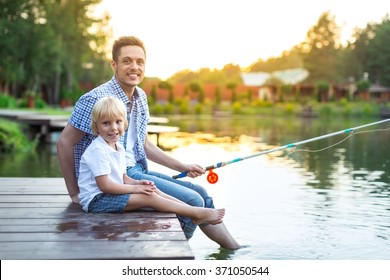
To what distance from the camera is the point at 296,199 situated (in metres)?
6.67

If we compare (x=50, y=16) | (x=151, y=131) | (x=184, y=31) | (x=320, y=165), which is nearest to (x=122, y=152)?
(x=320, y=165)

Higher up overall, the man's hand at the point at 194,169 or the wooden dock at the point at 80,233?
the man's hand at the point at 194,169

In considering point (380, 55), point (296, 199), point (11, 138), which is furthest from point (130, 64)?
point (380, 55)

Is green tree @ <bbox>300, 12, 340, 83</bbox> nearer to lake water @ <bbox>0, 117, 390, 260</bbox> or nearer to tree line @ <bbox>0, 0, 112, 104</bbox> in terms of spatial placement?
tree line @ <bbox>0, 0, 112, 104</bbox>

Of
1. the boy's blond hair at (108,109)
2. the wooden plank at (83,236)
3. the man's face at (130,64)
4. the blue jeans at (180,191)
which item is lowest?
the wooden plank at (83,236)

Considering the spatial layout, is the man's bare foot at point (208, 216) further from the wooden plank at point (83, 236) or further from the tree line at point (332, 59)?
the tree line at point (332, 59)

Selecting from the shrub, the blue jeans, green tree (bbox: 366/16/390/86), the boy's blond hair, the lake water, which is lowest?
the lake water

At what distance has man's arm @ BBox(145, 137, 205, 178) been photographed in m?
3.90

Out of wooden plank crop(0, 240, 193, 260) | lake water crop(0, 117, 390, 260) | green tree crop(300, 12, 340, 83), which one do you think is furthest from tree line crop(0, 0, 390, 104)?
wooden plank crop(0, 240, 193, 260)

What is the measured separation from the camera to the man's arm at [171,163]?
3.90 m

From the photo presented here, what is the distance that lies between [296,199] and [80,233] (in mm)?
3903

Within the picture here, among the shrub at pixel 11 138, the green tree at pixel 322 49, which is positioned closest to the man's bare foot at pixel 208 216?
the shrub at pixel 11 138

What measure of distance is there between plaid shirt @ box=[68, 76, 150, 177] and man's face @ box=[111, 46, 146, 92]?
81mm
